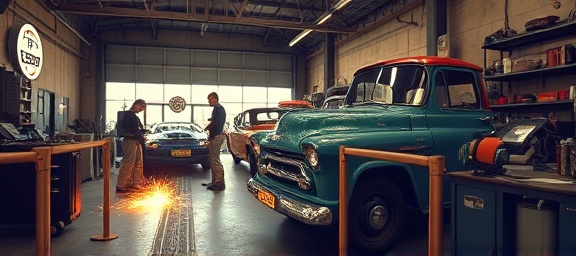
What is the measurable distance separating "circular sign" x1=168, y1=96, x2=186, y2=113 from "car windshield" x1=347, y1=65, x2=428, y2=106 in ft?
46.5

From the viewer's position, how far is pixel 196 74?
17.9 m

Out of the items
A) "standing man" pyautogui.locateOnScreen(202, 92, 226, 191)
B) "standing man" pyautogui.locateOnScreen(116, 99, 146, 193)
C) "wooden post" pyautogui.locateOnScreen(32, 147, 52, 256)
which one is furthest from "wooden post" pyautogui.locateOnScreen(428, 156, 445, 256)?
"standing man" pyautogui.locateOnScreen(116, 99, 146, 193)

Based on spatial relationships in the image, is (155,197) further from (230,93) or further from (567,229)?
(230,93)

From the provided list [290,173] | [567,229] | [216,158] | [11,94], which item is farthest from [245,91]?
[567,229]

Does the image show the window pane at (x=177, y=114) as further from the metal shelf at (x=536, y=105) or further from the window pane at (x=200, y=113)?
the metal shelf at (x=536, y=105)

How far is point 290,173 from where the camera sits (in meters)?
3.52

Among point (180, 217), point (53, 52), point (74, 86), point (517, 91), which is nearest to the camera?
point (180, 217)

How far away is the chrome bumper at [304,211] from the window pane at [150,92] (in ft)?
51.2

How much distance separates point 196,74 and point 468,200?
16847 mm

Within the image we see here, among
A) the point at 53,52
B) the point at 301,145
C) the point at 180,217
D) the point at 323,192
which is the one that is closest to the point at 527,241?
the point at 323,192

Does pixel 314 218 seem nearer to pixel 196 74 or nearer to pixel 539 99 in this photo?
pixel 539 99

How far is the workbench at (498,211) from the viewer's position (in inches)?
73.1

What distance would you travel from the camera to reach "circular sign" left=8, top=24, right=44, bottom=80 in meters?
8.11

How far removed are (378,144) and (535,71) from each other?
A: 4.56 m
